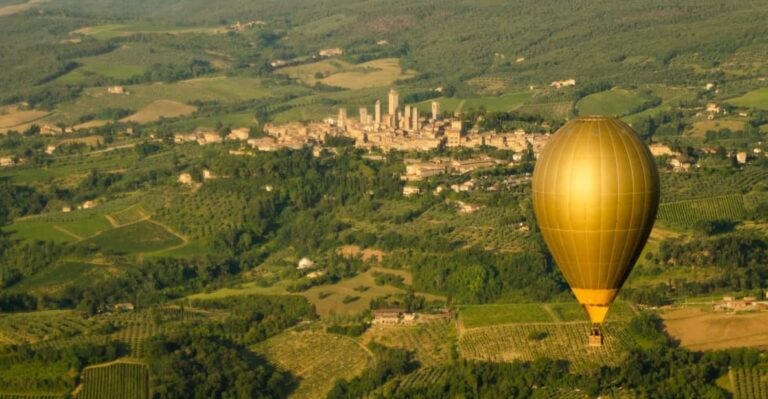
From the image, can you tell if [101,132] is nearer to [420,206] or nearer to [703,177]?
[420,206]

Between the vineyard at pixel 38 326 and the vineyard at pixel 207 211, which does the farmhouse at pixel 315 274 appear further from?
the vineyard at pixel 38 326

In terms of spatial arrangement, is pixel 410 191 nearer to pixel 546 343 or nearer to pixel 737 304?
pixel 737 304

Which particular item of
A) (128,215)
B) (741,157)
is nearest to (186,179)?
(128,215)

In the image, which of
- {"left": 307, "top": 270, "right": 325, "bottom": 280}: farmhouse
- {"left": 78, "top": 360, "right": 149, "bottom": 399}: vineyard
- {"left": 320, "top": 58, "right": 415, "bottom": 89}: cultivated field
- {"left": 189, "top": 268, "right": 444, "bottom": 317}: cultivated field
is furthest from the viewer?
{"left": 320, "top": 58, "right": 415, "bottom": 89}: cultivated field

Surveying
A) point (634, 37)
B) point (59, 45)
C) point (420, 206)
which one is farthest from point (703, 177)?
point (59, 45)

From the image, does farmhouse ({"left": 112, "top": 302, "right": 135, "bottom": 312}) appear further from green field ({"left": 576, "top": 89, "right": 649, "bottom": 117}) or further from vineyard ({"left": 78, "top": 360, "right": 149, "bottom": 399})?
green field ({"left": 576, "top": 89, "right": 649, "bottom": 117})

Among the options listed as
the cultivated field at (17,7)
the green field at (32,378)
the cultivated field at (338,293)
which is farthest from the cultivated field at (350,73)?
the green field at (32,378)

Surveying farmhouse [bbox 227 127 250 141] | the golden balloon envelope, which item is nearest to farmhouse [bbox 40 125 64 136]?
farmhouse [bbox 227 127 250 141]
